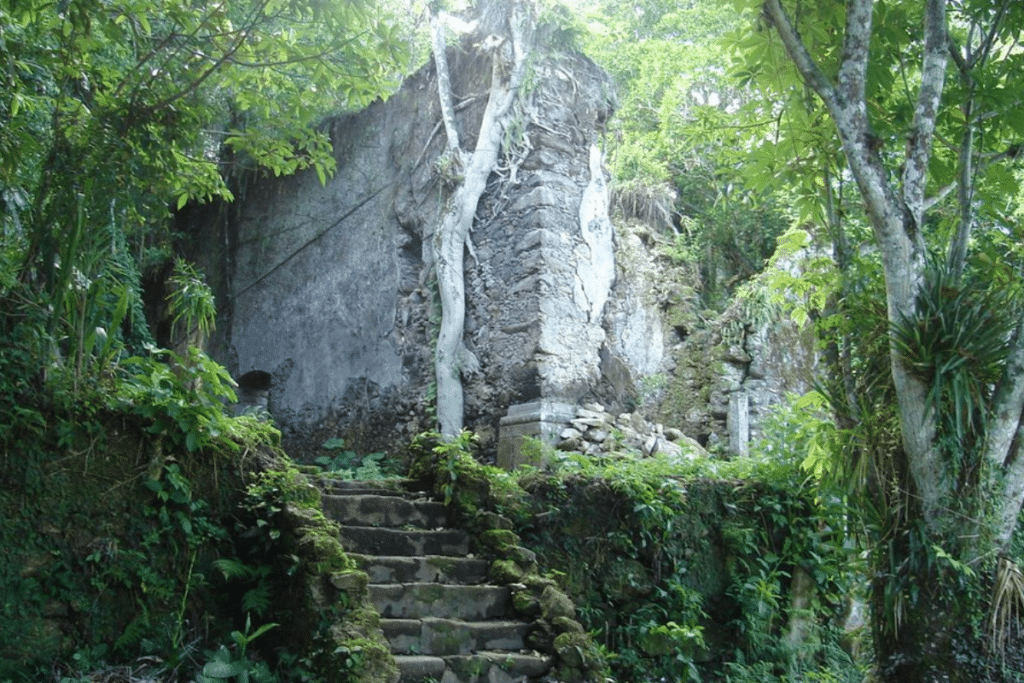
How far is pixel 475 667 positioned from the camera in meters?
4.67

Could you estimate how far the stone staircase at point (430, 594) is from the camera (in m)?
4.71

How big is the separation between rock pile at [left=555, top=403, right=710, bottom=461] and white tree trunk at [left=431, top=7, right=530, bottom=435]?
1253 millimetres

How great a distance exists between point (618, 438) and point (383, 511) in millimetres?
2780

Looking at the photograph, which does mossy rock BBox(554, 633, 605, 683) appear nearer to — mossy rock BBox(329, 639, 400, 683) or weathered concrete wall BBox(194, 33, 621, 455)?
mossy rock BBox(329, 639, 400, 683)

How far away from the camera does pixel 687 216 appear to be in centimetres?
1246

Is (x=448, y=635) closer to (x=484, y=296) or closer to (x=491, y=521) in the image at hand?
(x=491, y=521)

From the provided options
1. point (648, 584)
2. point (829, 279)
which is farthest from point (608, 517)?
point (829, 279)

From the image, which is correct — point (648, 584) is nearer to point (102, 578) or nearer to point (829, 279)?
point (829, 279)

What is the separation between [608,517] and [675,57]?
1056cm

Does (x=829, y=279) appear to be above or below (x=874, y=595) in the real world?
above

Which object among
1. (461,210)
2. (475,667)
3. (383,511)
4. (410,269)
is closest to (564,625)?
(475,667)

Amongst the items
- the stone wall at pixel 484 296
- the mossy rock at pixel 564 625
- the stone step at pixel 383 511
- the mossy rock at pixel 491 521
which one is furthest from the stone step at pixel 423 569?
the stone wall at pixel 484 296

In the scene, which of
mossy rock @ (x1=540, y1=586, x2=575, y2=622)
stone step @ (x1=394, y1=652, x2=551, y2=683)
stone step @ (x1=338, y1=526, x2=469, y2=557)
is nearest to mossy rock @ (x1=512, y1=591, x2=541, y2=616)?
mossy rock @ (x1=540, y1=586, x2=575, y2=622)

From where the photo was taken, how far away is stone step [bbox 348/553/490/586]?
5.16m
